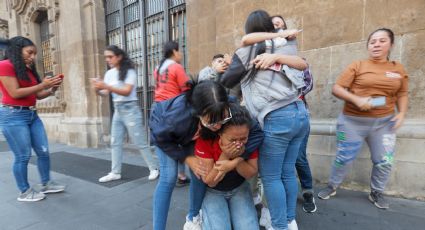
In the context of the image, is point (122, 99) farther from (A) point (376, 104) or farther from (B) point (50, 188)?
(A) point (376, 104)

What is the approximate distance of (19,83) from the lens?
2.78 m

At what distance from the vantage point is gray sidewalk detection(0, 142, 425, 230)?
2.31 metres

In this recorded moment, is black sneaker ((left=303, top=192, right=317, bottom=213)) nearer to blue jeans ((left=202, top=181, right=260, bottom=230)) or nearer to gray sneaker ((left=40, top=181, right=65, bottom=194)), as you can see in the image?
blue jeans ((left=202, top=181, right=260, bottom=230))

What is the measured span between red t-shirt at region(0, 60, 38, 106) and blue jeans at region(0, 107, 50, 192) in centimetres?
9

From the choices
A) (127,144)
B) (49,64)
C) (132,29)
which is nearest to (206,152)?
(127,144)

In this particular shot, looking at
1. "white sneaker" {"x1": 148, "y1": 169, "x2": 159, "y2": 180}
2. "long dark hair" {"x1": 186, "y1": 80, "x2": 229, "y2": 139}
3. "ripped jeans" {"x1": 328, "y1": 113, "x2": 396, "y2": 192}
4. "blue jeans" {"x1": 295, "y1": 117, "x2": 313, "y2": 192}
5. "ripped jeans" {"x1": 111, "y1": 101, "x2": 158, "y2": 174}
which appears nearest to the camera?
"long dark hair" {"x1": 186, "y1": 80, "x2": 229, "y2": 139}

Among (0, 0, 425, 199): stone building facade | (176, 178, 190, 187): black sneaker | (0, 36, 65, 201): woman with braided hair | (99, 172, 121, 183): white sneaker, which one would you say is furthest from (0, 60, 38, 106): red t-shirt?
(0, 0, 425, 199): stone building facade

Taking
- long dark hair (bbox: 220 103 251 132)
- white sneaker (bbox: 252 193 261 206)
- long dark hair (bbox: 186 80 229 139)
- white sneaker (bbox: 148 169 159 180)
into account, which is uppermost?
long dark hair (bbox: 186 80 229 139)

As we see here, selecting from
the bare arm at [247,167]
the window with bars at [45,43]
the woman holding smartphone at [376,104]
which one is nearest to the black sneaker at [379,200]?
the woman holding smartphone at [376,104]

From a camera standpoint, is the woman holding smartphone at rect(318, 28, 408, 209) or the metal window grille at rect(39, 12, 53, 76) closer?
the woman holding smartphone at rect(318, 28, 408, 209)

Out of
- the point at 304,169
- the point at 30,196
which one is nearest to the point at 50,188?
the point at 30,196

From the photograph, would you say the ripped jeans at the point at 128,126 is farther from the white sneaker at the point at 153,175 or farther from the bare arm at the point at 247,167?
the bare arm at the point at 247,167

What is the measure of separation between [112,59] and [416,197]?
387 centimetres

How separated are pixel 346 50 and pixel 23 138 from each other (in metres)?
3.79
